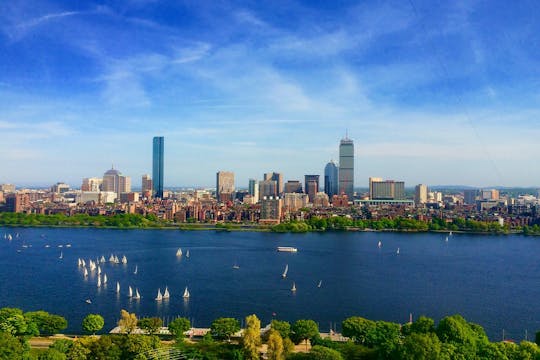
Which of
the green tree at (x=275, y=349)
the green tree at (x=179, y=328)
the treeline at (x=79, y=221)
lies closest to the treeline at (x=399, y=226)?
the treeline at (x=79, y=221)

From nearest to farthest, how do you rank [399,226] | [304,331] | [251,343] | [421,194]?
[251,343] → [304,331] → [399,226] → [421,194]

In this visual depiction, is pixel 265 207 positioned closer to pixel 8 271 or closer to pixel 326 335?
pixel 8 271

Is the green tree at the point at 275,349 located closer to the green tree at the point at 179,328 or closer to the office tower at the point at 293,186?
the green tree at the point at 179,328

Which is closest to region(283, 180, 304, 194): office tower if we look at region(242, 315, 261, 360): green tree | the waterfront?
the waterfront

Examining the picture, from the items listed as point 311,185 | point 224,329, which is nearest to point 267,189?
point 311,185

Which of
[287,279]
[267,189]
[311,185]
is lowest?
[287,279]

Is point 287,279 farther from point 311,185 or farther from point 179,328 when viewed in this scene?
point 311,185

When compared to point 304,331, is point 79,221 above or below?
above

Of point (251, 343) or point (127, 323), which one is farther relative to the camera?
point (127, 323)
